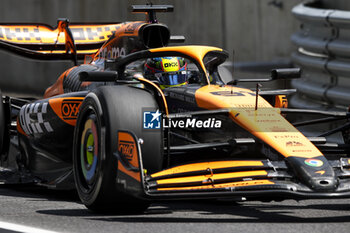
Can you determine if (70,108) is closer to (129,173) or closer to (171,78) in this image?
(171,78)

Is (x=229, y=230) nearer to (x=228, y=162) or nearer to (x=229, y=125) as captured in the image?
(x=228, y=162)

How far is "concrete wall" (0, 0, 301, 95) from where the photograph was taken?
1373cm

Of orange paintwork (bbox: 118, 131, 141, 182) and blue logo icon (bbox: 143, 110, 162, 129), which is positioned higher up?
blue logo icon (bbox: 143, 110, 162, 129)

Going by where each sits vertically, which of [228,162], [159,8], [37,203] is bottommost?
[37,203]

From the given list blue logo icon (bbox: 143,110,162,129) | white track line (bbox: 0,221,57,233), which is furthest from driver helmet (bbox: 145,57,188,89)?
white track line (bbox: 0,221,57,233)

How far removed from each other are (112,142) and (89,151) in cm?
46

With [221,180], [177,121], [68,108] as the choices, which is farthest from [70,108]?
[221,180]

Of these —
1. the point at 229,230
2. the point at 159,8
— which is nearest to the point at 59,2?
the point at 159,8

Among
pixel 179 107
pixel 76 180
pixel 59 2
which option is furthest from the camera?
pixel 59 2

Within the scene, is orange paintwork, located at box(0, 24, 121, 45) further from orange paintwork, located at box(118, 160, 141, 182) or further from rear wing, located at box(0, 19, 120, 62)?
orange paintwork, located at box(118, 160, 141, 182)

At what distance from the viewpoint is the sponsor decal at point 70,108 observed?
725 cm

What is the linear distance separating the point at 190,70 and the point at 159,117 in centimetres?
163

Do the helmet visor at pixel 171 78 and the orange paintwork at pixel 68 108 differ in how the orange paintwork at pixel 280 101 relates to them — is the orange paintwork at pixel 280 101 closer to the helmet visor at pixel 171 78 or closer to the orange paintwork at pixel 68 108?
the helmet visor at pixel 171 78

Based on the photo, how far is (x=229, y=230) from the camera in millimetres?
5422
